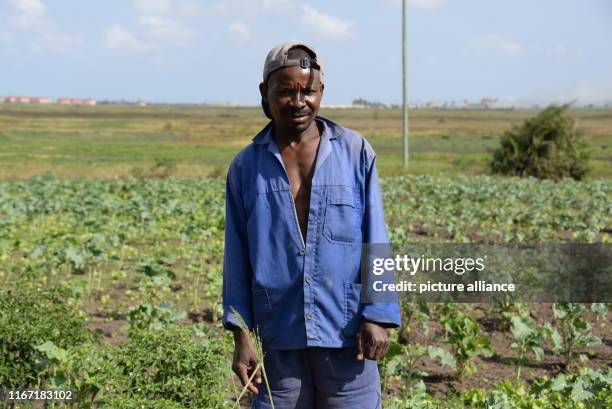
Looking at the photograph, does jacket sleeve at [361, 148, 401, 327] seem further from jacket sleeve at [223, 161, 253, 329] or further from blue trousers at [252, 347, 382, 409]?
jacket sleeve at [223, 161, 253, 329]

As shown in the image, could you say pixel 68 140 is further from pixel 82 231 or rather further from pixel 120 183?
pixel 82 231

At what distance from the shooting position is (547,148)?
25188 millimetres

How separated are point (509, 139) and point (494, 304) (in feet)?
64.5

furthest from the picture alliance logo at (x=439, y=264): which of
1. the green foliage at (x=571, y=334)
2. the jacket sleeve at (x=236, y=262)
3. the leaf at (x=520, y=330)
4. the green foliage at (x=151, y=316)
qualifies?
the jacket sleeve at (x=236, y=262)

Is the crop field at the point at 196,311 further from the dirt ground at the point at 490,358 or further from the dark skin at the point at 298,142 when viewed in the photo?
the dark skin at the point at 298,142

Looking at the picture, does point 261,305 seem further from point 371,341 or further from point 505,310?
point 505,310

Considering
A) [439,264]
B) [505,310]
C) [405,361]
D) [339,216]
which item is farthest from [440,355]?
[339,216]

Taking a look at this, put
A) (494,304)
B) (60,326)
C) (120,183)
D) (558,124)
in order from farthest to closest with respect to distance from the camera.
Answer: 1. (558,124)
2. (120,183)
3. (494,304)
4. (60,326)

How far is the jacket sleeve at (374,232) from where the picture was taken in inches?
106

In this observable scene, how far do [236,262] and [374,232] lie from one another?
49 centimetres

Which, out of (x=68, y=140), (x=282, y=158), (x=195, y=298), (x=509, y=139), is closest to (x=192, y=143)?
(x=68, y=140)

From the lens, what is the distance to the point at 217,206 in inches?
575

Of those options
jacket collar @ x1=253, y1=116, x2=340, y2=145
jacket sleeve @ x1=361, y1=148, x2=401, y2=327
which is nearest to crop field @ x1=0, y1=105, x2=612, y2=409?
jacket sleeve @ x1=361, y1=148, x2=401, y2=327

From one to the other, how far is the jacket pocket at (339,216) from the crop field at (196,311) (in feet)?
3.20
